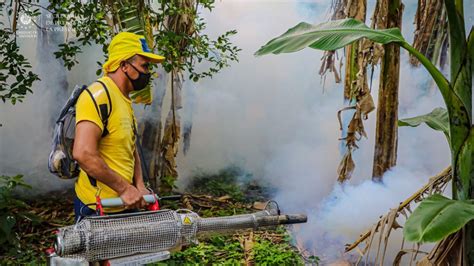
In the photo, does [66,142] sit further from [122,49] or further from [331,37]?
[331,37]

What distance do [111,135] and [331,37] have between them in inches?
34.3

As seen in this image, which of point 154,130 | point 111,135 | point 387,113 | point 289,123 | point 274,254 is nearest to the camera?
point 111,135

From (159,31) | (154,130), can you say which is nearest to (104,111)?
(159,31)

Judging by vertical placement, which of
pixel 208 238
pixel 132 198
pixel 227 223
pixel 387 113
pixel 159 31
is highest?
pixel 159 31

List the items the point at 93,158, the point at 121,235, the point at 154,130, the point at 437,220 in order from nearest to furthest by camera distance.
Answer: the point at 437,220, the point at 121,235, the point at 93,158, the point at 154,130

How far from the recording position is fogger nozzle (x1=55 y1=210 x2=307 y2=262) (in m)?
1.51

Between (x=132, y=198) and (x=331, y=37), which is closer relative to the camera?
(x=331, y=37)

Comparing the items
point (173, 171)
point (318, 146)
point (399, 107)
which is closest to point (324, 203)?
point (318, 146)

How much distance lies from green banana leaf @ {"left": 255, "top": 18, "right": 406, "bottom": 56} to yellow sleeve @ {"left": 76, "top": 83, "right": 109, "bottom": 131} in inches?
23.6

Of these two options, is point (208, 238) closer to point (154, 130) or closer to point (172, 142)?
point (172, 142)

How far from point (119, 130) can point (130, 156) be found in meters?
0.13

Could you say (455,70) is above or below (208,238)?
above

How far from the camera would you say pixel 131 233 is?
1.61 metres

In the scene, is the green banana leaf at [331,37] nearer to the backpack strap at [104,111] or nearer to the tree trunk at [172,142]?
the backpack strap at [104,111]
